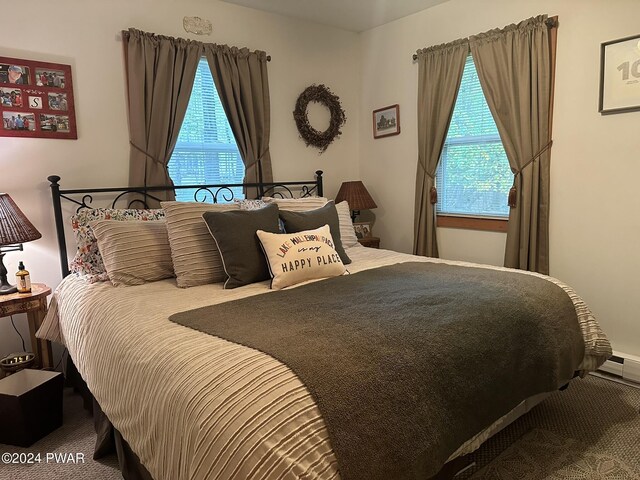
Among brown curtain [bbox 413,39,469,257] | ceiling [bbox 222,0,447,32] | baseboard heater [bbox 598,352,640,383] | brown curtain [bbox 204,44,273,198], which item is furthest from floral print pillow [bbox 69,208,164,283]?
baseboard heater [bbox 598,352,640,383]

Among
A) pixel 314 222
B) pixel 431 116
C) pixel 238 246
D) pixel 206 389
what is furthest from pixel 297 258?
pixel 431 116

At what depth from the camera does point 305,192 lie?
3844 mm

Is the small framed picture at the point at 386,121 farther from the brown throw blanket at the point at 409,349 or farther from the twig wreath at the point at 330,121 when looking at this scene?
the brown throw blanket at the point at 409,349

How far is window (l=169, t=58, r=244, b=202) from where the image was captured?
10.4 ft

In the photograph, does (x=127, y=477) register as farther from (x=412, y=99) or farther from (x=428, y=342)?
(x=412, y=99)

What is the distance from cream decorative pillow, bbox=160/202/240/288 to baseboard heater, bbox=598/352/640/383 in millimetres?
2343

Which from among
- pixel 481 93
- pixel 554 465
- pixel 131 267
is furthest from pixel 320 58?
pixel 554 465

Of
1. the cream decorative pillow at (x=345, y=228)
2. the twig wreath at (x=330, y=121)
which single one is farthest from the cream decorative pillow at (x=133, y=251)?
the twig wreath at (x=330, y=121)

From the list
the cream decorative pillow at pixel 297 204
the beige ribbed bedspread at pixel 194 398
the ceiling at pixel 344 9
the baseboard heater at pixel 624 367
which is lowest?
the baseboard heater at pixel 624 367

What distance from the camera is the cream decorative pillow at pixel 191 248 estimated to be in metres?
2.28

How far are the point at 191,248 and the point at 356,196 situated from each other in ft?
5.98

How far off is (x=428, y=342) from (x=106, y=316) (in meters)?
1.31

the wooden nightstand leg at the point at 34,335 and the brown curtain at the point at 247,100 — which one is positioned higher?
the brown curtain at the point at 247,100

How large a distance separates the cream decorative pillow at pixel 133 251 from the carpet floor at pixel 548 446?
0.80m
